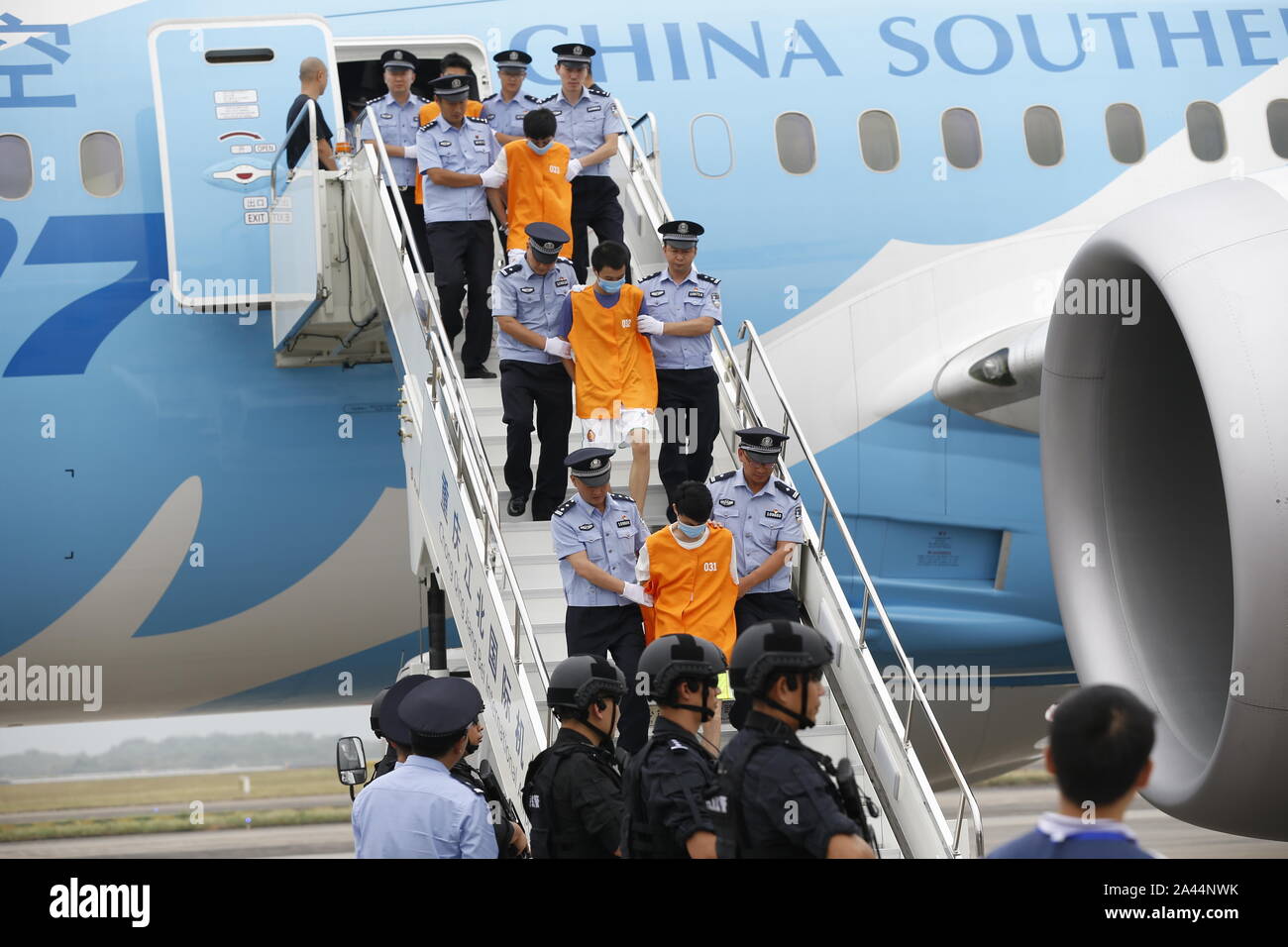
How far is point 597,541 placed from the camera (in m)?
7.12

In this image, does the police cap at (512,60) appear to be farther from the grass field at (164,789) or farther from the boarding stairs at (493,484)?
the grass field at (164,789)

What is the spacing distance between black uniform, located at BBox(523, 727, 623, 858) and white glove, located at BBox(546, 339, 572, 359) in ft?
9.61

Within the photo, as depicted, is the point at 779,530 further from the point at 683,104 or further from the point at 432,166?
the point at 683,104

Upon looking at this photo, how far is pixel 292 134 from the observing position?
9453 millimetres

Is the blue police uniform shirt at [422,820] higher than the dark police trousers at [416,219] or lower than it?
lower

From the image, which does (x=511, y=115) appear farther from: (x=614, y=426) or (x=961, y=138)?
(x=961, y=138)

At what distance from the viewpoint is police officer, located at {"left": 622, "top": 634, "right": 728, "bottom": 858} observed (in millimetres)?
4699

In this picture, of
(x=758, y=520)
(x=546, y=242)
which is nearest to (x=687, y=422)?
(x=758, y=520)

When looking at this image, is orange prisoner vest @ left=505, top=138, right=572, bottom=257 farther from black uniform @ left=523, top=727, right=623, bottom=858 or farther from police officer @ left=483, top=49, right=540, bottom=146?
black uniform @ left=523, top=727, right=623, bottom=858

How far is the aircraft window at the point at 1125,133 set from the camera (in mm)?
10742

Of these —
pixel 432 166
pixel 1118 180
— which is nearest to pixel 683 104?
pixel 432 166

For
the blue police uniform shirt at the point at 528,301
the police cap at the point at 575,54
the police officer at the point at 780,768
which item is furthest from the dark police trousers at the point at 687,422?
A: the police officer at the point at 780,768

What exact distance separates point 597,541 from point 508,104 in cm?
326

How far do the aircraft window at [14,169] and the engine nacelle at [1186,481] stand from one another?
570 centimetres
